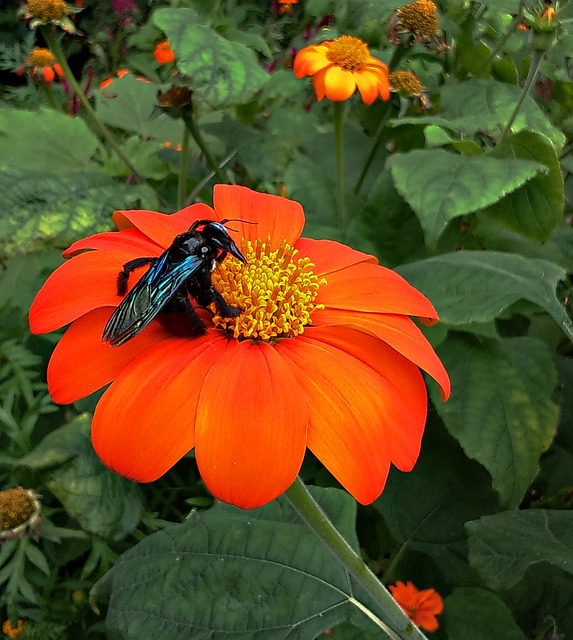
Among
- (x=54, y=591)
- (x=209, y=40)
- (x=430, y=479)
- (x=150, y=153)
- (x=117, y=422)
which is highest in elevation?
(x=209, y=40)

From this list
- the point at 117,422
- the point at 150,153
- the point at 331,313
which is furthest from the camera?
the point at 150,153

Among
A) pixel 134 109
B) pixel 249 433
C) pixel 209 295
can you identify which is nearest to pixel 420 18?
pixel 134 109

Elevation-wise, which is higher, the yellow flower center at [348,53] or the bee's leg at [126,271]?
the yellow flower center at [348,53]

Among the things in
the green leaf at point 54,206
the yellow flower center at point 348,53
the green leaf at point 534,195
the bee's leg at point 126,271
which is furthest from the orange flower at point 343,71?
the bee's leg at point 126,271

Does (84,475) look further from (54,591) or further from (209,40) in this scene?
(209,40)

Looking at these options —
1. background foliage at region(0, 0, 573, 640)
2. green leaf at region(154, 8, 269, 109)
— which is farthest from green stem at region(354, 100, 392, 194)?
green leaf at region(154, 8, 269, 109)

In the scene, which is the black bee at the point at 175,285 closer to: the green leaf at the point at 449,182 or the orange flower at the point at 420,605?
the green leaf at the point at 449,182

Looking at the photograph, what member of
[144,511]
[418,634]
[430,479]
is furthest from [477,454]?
[144,511]
